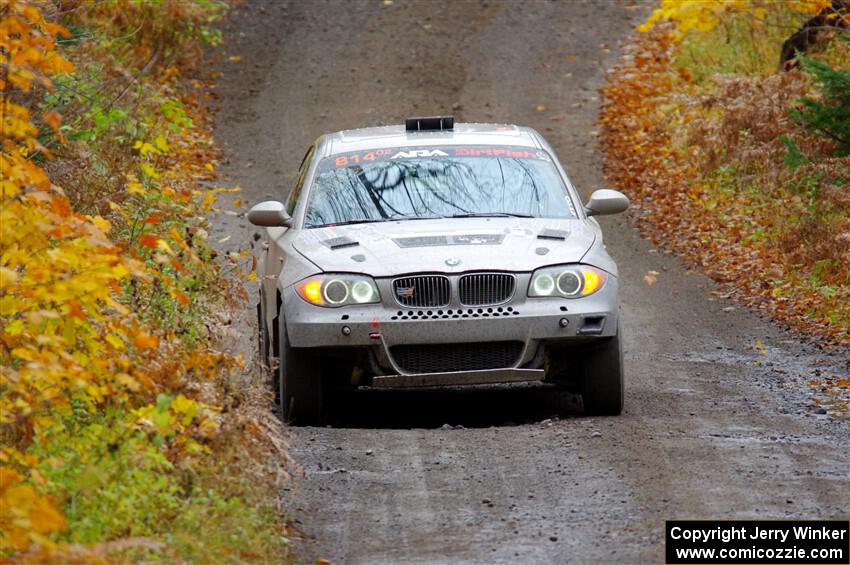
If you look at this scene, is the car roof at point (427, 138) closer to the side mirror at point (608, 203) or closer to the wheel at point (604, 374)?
the side mirror at point (608, 203)

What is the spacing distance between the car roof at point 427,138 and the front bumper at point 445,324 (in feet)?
6.68

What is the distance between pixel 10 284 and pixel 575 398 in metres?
4.98

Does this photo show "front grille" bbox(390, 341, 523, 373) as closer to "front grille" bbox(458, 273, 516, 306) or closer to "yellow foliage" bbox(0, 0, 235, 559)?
"front grille" bbox(458, 273, 516, 306)

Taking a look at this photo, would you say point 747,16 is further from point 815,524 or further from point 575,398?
point 815,524

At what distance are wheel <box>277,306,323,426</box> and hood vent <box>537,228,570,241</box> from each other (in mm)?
1635

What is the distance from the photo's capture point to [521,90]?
79.7 feet

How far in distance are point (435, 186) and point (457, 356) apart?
1.65 meters


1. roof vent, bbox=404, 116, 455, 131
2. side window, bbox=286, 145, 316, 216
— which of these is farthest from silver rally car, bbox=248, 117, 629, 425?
roof vent, bbox=404, 116, 455, 131

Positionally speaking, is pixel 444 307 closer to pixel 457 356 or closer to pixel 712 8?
pixel 457 356

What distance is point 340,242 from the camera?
885 centimetres

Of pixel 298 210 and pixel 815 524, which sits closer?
pixel 815 524

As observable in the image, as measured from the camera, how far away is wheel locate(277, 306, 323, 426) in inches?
335

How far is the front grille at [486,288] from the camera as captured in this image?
837cm

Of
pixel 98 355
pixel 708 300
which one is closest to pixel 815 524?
pixel 98 355
